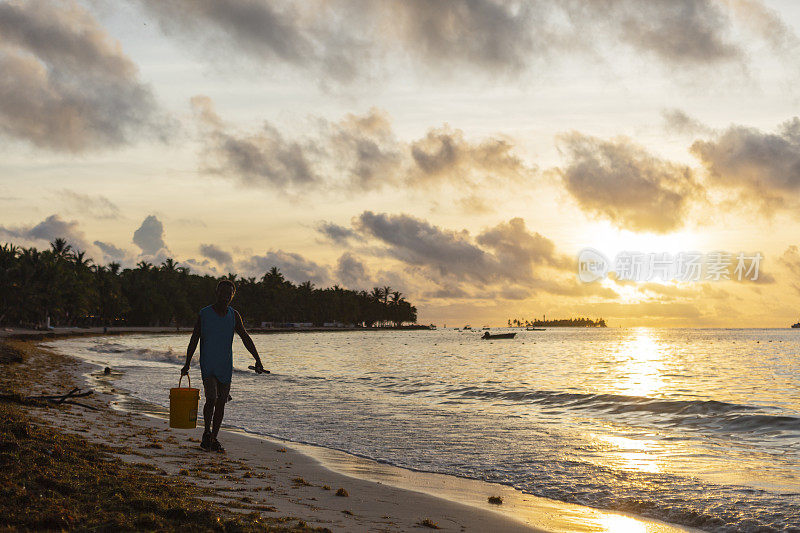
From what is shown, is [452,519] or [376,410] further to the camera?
[376,410]

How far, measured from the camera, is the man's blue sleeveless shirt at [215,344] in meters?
9.43

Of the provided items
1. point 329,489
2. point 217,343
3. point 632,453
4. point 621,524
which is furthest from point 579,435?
point 217,343

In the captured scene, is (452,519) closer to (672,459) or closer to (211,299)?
(672,459)

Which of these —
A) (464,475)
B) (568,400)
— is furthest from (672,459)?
(568,400)

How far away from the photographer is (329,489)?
810cm

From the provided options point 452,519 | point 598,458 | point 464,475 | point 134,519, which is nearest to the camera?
point 134,519

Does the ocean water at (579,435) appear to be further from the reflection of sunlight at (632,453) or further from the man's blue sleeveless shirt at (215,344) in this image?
the man's blue sleeveless shirt at (215,344)

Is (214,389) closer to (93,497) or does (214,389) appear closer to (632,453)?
(93,497)

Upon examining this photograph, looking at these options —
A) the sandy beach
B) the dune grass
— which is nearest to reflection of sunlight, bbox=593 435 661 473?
the sandy beach

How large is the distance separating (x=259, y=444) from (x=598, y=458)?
684 centimetres

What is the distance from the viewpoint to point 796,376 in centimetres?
3838

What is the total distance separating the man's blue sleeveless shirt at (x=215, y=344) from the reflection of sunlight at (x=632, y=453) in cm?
735

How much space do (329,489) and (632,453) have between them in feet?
24.0

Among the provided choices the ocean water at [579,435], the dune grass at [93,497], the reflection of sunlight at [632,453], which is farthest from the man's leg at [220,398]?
the reflection of sunlight at [632,453]
